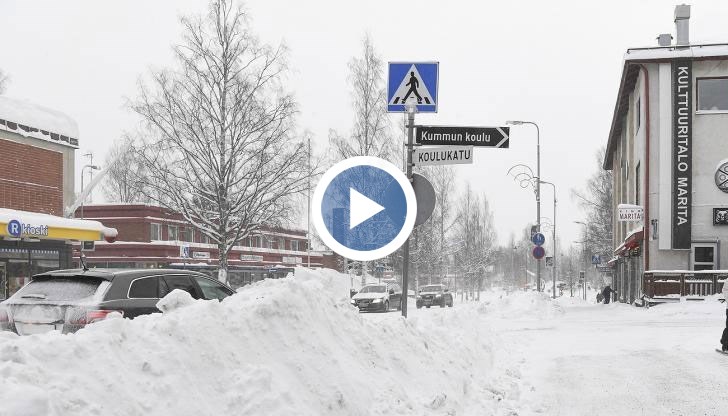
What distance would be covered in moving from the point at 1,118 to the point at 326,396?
24216 mm

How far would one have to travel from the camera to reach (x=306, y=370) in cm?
562

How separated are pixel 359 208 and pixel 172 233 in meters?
43.0

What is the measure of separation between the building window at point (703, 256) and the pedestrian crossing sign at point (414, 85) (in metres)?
21.6

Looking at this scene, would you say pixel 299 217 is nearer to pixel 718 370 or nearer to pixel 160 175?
pixel 160 175

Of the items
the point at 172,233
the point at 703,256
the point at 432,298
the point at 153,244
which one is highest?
the point at 172,233

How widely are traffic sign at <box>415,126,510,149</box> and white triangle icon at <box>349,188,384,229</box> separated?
174 cm

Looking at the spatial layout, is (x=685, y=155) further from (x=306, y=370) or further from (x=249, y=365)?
(x=249, y=365)

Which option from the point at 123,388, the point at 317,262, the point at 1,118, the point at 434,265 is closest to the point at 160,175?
the point at 1,118

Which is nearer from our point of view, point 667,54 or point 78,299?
point 78,299

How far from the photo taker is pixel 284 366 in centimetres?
553

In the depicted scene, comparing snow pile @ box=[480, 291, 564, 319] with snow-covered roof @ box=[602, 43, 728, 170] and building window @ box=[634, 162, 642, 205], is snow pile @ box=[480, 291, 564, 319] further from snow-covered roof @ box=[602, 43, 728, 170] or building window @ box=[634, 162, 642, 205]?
snow-covered roof @ box=[602, 43, 728, 170]

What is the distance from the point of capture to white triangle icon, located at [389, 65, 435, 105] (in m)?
8.26
